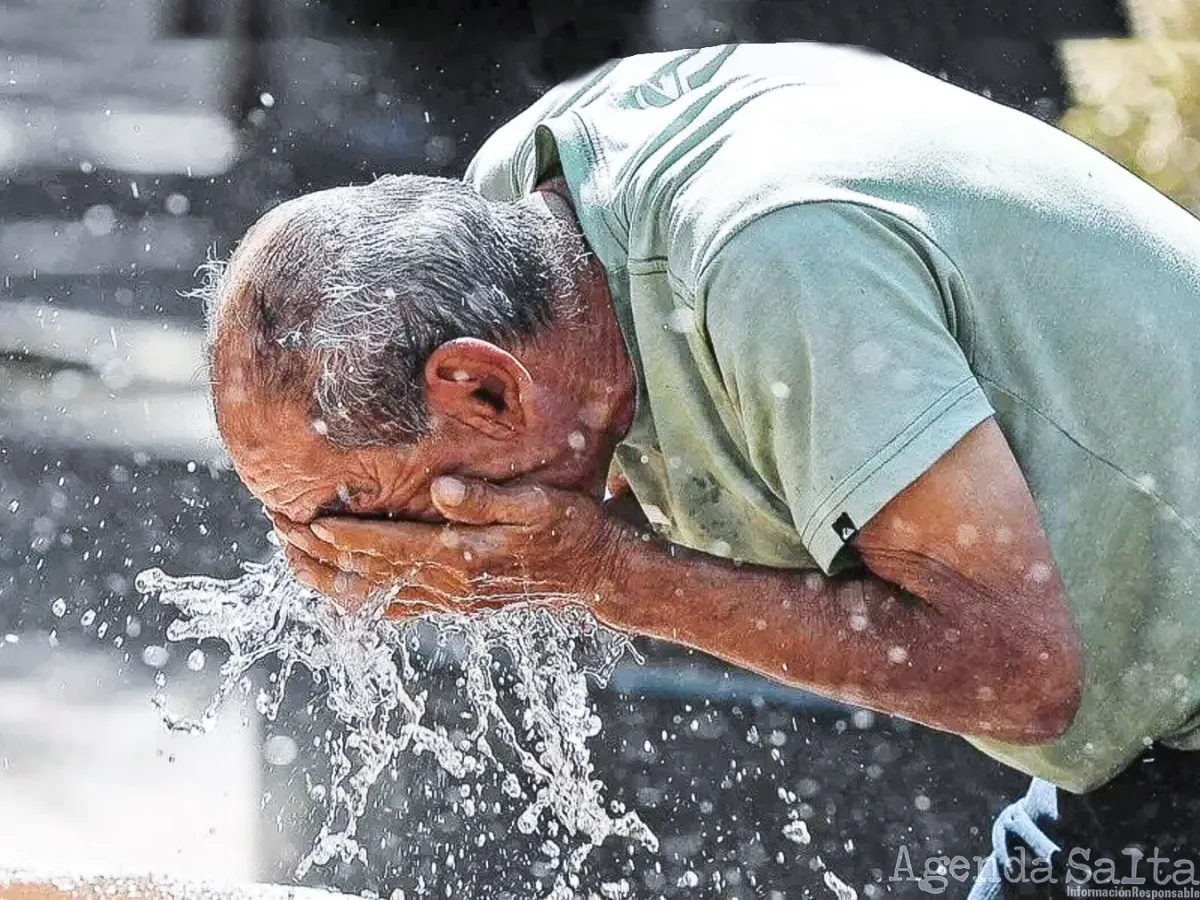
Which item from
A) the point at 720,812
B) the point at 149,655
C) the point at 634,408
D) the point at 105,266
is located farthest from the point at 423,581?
the point at 105,266

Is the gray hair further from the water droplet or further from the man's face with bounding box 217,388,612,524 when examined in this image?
the water droplet

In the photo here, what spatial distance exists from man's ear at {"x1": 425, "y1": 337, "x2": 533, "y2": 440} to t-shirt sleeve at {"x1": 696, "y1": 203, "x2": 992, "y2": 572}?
320 mm

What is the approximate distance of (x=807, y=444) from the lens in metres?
2.01

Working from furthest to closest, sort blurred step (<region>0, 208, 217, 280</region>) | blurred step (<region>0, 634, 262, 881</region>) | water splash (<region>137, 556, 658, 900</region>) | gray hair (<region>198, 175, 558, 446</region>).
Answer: blurred step (<region>0, 208, 217, 280</region>) → blurred step (<region>0, 634, 262, 881</region>) → water splash (<region>137, 556, 658, 900</region>) → gray hair (<region>198, 175, 558, 446</region>)

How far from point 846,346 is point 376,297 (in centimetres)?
65

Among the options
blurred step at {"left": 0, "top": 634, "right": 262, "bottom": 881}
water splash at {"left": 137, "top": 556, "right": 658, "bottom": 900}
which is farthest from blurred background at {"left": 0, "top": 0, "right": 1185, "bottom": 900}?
water splash at {"left": 137, "top": 556, "right": 658, "bottom": 900}

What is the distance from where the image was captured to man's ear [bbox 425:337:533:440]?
2.17 metres

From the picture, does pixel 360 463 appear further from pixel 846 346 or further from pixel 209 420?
pixel 209 420

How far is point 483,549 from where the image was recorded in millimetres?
2195

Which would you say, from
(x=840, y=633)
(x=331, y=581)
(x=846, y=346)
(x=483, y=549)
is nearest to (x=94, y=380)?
(x=331, y=581)

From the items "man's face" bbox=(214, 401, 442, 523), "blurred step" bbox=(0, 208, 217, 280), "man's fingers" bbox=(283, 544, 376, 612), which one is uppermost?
"man's face" bbox=(214, 401, 442, 523)

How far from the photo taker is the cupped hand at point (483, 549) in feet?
7.20

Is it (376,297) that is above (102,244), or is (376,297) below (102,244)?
above

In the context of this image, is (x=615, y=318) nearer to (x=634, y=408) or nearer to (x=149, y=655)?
(x=634, y=408)
